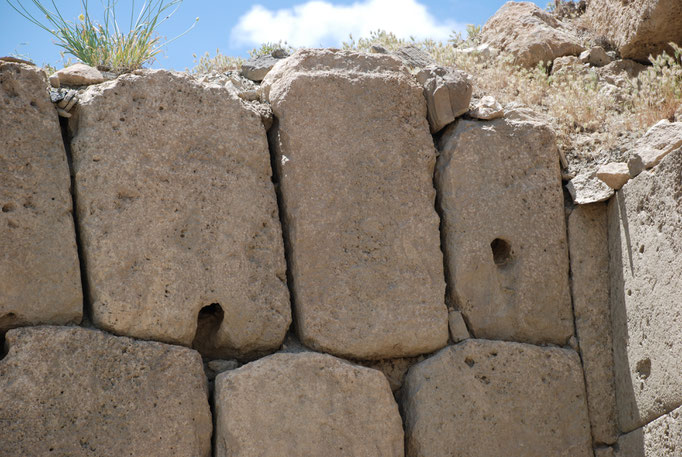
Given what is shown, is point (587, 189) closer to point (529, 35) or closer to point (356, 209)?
point (356, 209)

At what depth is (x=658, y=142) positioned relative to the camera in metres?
4.09

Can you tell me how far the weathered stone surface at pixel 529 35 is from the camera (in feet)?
20.8

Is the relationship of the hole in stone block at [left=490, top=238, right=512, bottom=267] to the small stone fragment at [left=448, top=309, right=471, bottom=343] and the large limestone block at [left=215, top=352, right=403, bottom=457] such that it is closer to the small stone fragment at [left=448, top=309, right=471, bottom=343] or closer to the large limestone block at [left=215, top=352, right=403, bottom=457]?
the small stone fragment at [left=448, top=309, right=471, bottom=343]

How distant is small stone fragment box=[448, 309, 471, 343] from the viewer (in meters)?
4.20

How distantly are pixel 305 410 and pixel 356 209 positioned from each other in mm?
1037

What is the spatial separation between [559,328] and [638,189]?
0.84 meters

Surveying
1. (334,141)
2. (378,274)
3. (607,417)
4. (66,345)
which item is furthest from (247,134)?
(607,417)

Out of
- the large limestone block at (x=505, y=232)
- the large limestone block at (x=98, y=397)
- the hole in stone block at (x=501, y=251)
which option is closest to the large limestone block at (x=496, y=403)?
the large limestone block at (x=505, y=232)

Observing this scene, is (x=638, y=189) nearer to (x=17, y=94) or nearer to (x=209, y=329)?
(x=209, y=329)

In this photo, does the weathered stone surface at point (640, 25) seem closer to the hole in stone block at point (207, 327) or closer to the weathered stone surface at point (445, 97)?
the weathered stone surface at point (445, 97)

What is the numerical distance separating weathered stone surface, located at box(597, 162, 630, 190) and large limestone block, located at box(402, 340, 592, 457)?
0.93m

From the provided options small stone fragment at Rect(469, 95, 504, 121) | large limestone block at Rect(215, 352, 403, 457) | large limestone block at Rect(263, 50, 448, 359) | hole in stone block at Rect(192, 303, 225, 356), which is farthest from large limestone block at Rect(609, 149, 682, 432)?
hole in stone block at Rect(192, 303, 225, 356)

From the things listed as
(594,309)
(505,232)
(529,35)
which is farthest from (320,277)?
(529,35)

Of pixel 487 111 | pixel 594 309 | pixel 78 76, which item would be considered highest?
pixel 78 76
